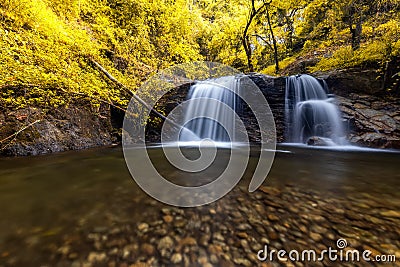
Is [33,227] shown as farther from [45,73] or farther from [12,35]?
[12,35]

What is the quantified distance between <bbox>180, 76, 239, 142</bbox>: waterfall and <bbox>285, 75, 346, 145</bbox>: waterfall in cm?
229

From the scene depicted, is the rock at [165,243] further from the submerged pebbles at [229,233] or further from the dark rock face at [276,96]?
the dark rock face at [276,96]

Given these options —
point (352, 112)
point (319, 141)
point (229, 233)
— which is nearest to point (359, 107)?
point (352, 112)

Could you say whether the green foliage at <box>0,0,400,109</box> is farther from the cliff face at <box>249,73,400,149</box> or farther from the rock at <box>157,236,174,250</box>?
the rock at <box>157,236,174,250</box>

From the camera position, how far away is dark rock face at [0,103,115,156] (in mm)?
4125

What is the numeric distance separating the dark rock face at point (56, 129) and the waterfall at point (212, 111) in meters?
3.24

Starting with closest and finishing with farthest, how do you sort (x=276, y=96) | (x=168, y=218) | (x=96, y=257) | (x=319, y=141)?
(x=96, y=257) < (x=168, y=218) < (x=319, y=141) < (x=276, y=96)

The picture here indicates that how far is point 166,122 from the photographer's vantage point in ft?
25.9

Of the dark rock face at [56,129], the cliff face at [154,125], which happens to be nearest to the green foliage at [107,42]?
the dark rock face at [56,129]

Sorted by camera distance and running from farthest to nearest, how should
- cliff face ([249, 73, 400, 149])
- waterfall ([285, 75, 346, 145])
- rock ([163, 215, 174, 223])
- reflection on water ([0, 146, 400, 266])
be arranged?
waterfall ([285, 75, 346, 145]) → cliff face ([249, 73, 400, 149]) → rock ([163, 215, 174, 223]) → reflection on water ([0, 146, 400, 266])

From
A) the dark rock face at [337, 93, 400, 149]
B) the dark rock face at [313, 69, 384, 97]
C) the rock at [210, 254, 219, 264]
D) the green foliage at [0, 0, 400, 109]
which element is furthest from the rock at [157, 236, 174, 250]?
the dark rock face at [313, 69, 384, 97]

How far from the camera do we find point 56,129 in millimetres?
4957

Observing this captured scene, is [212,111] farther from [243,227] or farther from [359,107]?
[243,227]

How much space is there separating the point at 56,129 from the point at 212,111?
5.90 m
